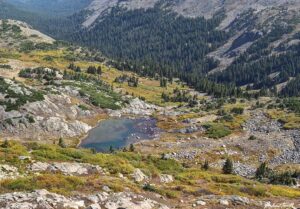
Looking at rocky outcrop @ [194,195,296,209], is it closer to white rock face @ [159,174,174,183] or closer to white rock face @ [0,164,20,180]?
white rock face @ [159,174,174,183]

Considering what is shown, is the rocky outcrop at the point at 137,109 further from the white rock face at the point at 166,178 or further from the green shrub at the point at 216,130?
the white rock face at the point at 166,178

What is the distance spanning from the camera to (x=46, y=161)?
55.6m

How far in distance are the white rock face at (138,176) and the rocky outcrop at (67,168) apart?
4.19 m

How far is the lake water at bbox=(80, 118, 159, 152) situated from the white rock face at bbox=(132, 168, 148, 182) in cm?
4338

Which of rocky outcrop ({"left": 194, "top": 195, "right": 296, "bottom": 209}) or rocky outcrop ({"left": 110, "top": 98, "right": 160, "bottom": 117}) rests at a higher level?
rocky outcrop ({"left": 194, "top": 195, "right": 296, "bottom": 209})

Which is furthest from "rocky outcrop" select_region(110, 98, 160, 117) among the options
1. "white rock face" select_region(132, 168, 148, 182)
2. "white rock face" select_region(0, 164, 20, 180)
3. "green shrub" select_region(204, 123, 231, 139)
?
"white rock face" select_region(0, 164, 20, 180)

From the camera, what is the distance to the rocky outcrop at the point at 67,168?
173 feet

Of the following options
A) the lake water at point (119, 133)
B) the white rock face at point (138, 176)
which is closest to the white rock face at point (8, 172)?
the white rock face at point (138, 176)

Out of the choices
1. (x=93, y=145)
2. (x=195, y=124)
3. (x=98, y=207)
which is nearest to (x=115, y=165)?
(x=98, y=207)

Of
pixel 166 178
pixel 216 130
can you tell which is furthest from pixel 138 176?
pixel 216 130

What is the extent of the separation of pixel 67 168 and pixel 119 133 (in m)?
67.6

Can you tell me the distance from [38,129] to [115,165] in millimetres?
53842

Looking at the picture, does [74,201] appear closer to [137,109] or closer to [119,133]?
[119,133]

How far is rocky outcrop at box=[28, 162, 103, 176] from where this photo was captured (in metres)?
52.7
